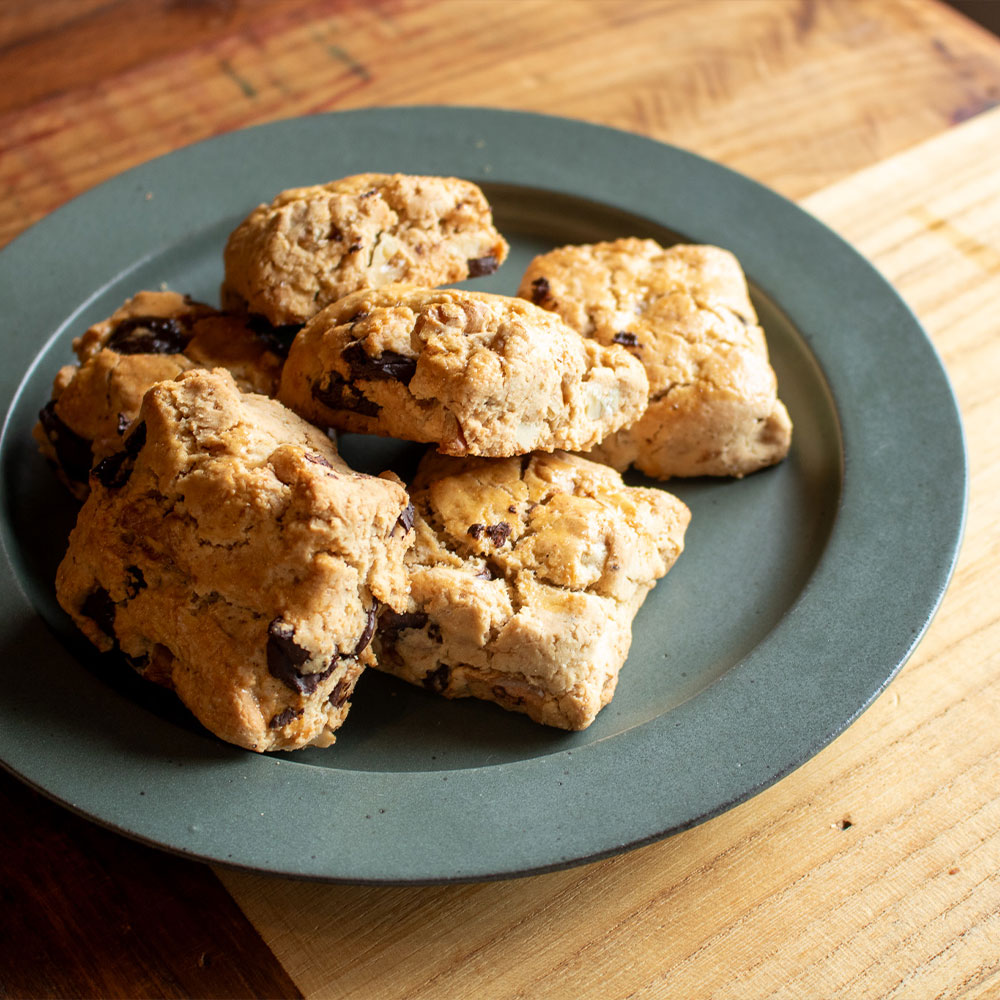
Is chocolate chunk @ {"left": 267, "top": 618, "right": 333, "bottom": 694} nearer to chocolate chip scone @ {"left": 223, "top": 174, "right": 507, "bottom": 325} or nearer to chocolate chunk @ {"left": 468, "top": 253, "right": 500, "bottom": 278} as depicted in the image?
chocolate chip scone @ {"left": 223, "top": 174, "right": 507, "bottom": 325}

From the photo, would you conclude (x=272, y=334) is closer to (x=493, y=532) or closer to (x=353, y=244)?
(x=353, y=244)

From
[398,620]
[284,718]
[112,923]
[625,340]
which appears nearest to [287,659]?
[284,718]

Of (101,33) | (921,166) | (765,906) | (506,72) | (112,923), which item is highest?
(101,33)

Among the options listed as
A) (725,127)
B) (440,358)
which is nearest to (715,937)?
(440,358)

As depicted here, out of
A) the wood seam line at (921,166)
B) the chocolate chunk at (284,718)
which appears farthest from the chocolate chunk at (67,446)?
the wood seam line at (921,166)

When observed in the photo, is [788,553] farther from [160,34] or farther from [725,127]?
[160,34]

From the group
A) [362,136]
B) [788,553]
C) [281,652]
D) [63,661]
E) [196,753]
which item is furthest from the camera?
[362,136]
